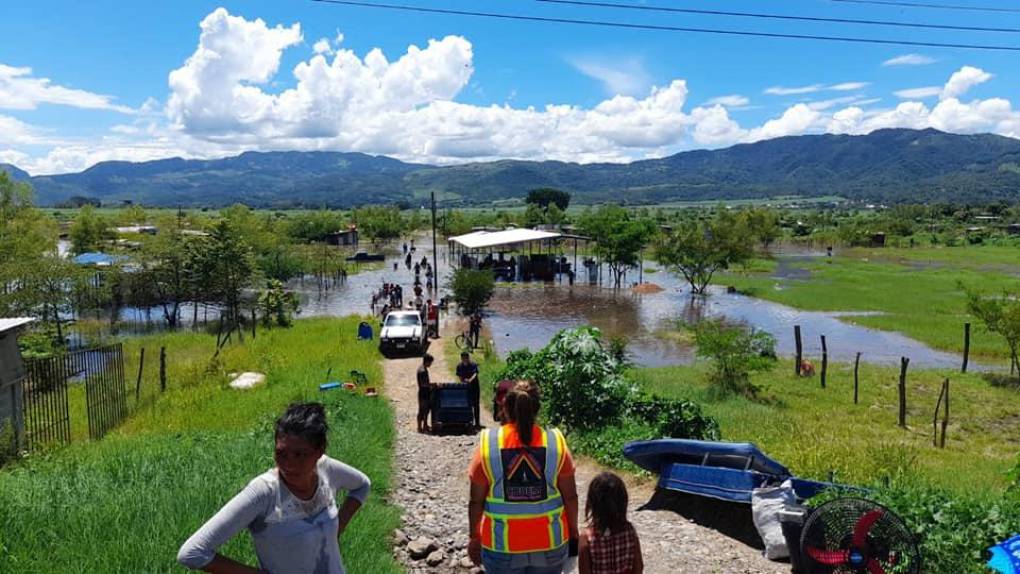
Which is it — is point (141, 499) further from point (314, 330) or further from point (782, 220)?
point (782, 220)

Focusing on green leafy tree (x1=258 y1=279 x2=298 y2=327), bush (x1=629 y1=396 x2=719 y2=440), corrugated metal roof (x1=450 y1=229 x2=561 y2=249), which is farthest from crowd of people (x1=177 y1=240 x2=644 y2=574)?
corrugated metal roof (x1=450 y1=229 x2=561 y2=249)

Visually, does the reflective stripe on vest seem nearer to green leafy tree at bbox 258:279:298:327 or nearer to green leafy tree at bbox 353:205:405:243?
green leafy tree at bbox 258:279:298:327

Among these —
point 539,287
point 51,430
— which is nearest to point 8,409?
point 51,430

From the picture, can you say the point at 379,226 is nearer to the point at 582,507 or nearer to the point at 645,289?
the point at 645,289

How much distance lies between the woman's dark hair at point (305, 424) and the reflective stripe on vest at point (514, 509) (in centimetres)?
103

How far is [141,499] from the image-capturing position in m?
5.27

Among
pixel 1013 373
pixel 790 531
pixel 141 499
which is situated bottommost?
pixel 1013 373

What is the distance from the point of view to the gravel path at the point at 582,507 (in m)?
6.12

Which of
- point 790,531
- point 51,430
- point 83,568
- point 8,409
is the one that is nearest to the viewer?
point 83,568

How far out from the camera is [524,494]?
3590 millimetres

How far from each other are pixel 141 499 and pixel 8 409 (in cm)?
548

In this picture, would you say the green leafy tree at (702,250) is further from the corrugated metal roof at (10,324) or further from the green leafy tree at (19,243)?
the corrugated metal roof at (10,324)

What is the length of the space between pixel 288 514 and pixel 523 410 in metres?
1.26

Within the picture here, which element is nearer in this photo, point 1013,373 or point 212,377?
point 212,377
